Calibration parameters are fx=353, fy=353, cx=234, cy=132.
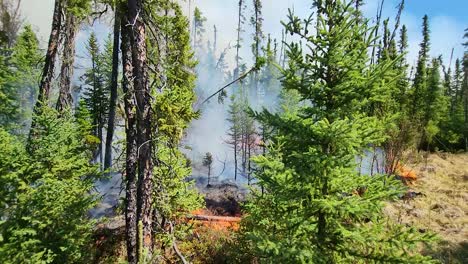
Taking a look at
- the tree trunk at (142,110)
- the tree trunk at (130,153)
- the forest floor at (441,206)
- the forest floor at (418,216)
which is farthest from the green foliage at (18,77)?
the forest floor at (441,206)

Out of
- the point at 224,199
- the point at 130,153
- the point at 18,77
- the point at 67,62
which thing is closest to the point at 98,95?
the point at 18,77

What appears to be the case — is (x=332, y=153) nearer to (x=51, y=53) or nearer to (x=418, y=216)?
(x=51, y=53)

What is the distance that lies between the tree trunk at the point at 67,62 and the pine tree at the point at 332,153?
9.04 m

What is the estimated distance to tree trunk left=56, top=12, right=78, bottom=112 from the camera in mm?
12719

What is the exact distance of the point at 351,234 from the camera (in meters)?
5.99

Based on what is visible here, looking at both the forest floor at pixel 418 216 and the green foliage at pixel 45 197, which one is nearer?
the green foliage at pixel 45 197

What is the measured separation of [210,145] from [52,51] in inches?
1689

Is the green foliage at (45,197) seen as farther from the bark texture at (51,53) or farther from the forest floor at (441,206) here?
the forest floor at (441,206)

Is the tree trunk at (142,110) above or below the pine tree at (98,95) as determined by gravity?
below

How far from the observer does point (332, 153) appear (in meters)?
6.81

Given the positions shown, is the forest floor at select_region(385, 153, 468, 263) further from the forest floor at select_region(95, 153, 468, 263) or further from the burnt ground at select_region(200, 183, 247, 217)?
the burnt ground at select_region(200, 183, 247, 217)

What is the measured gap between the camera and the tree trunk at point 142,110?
6762 millimetres

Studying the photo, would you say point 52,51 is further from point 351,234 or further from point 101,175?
point 351,234

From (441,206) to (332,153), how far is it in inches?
540
